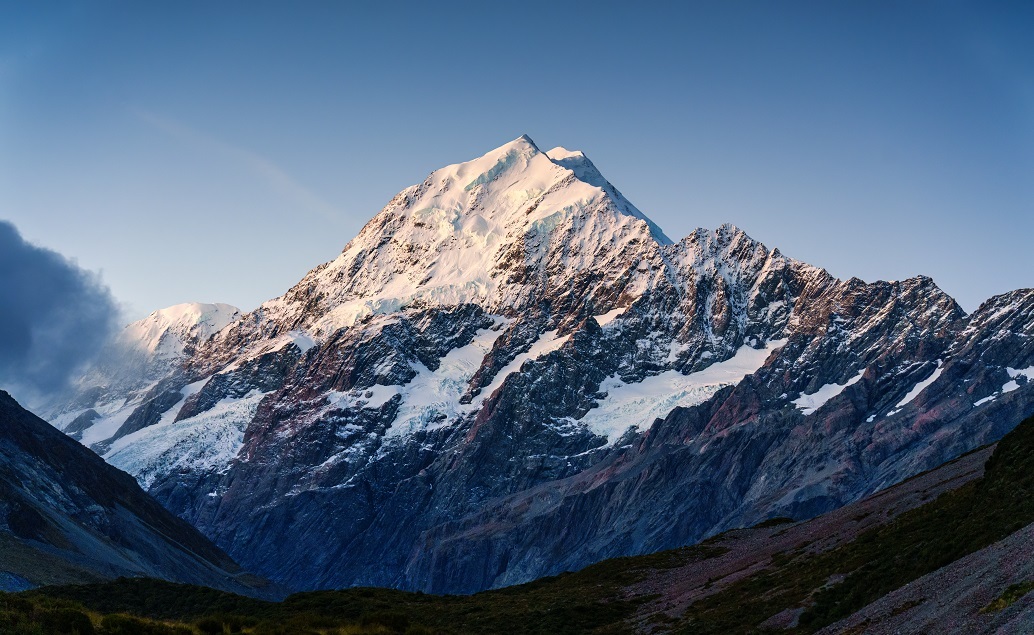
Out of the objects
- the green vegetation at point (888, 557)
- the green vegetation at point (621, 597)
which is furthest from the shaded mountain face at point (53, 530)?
the green vegetation at point (888, 557)

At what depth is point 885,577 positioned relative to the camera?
46594 millimetres

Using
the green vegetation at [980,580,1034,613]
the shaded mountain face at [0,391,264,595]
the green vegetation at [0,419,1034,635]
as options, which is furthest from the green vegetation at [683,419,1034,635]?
the shaded mountain face at [0,391,264,595]

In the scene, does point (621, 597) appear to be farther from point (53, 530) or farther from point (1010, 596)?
point (53, 530)

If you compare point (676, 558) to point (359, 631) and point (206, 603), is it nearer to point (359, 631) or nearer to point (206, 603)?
point (206, 603)

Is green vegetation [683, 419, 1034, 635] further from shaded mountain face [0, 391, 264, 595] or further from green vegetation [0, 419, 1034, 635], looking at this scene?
shaded mountain face [0, 391, 264, 595]

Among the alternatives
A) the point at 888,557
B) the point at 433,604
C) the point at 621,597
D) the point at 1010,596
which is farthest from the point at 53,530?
the point at 1010,596

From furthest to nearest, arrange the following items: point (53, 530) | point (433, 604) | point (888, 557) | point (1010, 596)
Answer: point (53, 530)
point (433, 604)
point (888, 557)
point (1010, 596)

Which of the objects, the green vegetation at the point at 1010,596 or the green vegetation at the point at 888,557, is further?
the green vegetation at the point at 888,557

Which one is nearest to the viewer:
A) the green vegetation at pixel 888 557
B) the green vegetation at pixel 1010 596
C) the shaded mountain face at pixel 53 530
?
the green vegetation at pixel 1010 596

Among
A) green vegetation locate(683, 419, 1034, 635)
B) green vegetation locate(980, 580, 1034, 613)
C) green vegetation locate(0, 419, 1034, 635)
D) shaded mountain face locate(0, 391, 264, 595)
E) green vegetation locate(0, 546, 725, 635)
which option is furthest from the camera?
shaded mountain face locate(0, 391, 264, 595)

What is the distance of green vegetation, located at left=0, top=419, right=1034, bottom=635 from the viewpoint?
4153 centimetres

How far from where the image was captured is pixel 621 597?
72.7m

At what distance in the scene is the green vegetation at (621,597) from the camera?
136ft

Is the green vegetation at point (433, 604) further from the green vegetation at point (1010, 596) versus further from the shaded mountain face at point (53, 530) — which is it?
the shaded mountain face at point (53, 530)
